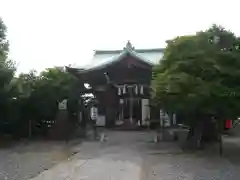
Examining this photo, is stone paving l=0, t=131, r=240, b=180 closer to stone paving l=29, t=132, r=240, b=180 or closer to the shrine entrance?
stone paving l=29, t=132, r=240, b=180

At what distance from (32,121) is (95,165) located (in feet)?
31.9

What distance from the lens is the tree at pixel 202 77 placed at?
13922mm

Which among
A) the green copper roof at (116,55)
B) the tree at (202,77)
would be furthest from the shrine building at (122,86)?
the tree at (202,77)

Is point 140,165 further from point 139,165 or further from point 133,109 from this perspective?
point 133,109

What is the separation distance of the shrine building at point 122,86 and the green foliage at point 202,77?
32.1 ft

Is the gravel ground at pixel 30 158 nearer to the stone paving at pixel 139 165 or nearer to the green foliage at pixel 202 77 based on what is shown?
the stone paving at pixel 139 165

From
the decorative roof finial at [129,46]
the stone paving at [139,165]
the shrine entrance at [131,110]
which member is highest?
the decorative roof finial at [129,46]

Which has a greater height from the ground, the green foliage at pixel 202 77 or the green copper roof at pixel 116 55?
the green copper roof at pixel 116 55

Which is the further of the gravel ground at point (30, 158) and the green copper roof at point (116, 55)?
the green copper roof at point (116, 55)

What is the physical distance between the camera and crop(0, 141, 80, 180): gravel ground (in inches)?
442

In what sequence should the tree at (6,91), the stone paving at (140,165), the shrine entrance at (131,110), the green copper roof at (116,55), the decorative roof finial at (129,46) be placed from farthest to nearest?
1. the green copper roof at (116,55)
2. the decorative roof finial at (129,46)
3. the shrine entrance at (131,110)
4. the tree at (6,91)
5. the stone paving at (140,165)

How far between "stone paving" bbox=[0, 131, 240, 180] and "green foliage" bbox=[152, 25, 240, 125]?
197 cm

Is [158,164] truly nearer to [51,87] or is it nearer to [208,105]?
[208,105]

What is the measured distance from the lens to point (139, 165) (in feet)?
41.2
